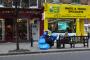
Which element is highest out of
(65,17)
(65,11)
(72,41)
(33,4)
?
(33,4)

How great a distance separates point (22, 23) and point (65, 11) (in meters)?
5.15

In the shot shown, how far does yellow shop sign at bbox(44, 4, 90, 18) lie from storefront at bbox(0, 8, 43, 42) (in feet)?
6.01

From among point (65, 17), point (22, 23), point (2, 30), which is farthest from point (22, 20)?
point (65, 17)

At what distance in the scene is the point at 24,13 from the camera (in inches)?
1590

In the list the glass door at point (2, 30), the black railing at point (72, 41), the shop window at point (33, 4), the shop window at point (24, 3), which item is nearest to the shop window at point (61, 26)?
the shop window at point (33, 4)

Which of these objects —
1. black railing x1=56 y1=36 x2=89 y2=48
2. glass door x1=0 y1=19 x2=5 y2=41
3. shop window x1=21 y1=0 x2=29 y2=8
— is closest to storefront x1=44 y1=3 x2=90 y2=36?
shop window x1=21 y1=0 x2=29 y2=8

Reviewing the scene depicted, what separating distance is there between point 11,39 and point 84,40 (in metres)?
11.9

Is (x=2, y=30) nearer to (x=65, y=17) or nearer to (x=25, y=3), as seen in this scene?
(x=25, y=3)

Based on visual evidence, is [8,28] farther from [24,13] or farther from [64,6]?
[64,6]

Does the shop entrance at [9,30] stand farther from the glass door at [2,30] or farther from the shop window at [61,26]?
the shop window at [61,26]

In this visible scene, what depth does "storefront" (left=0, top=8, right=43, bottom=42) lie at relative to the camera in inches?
1564

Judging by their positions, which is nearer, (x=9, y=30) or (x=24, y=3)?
(x=9, y=30)

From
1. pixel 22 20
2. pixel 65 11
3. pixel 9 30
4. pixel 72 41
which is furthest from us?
pixel 22 20

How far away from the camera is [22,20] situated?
135 feet
